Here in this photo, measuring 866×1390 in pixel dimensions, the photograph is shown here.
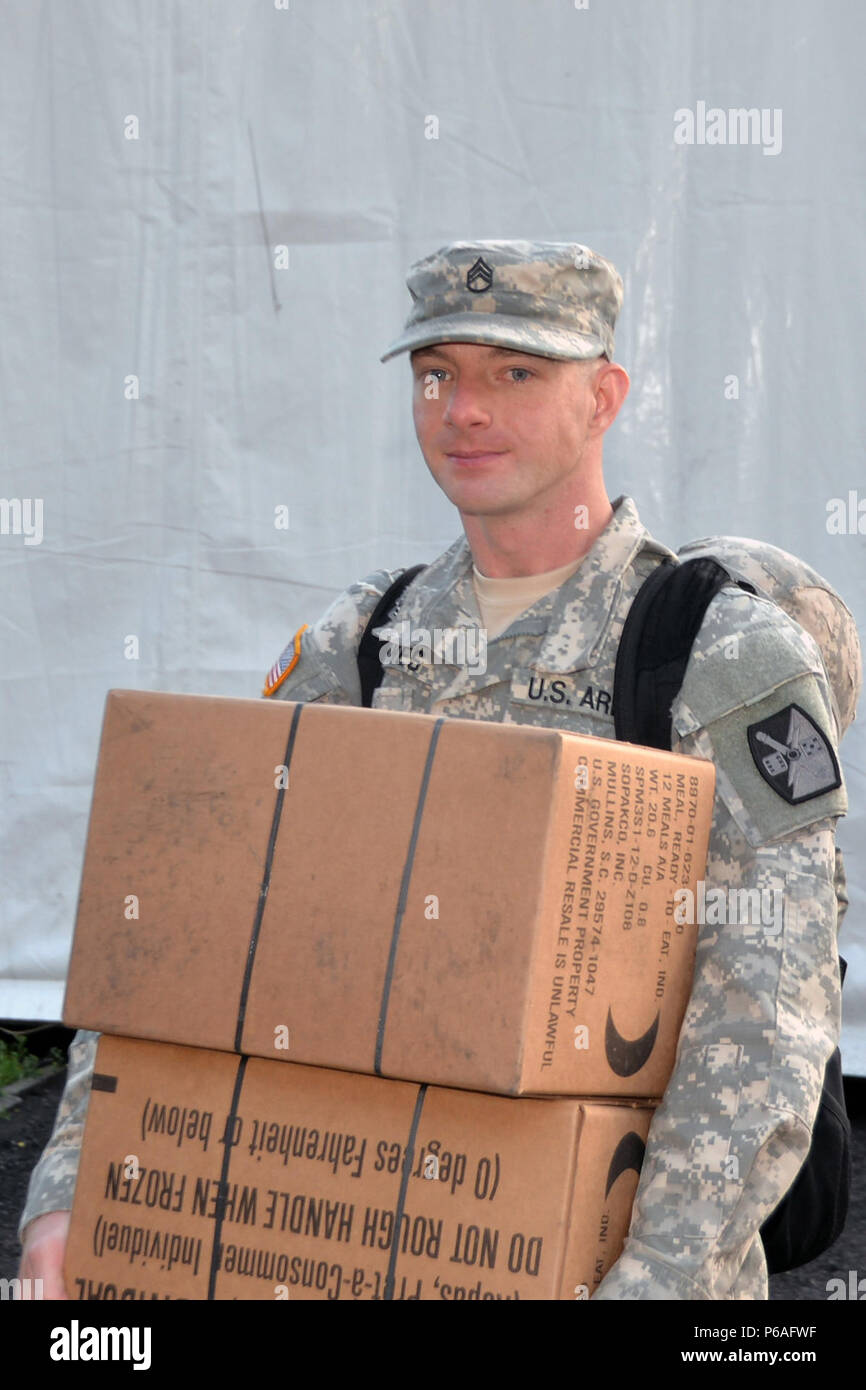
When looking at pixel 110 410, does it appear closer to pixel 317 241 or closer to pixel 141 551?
pixel 141 551

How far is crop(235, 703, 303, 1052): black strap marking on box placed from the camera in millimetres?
1259

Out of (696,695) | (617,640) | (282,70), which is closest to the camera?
(696,695)

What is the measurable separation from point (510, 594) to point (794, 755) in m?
0.38

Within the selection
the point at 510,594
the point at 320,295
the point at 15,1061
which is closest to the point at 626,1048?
the point at 510,594

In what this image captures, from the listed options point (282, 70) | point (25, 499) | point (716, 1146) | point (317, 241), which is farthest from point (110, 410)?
point (716, 1146)

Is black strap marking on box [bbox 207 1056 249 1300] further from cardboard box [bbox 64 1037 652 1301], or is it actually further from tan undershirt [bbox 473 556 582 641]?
tan undershirt [bbox 473 556 582 641]

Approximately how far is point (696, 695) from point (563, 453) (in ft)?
0.98

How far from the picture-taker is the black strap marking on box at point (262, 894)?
4.13 feet

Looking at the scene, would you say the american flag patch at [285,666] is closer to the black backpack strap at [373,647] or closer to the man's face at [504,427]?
the black backpack strap at [373,647]

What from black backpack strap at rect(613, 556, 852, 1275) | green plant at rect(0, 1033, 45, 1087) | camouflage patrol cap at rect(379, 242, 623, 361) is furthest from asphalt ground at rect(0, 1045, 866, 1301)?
camouflage patrol cap at rect(379, 242, 623, 361)

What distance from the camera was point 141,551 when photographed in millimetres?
3334

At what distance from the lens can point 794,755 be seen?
1.35 metres

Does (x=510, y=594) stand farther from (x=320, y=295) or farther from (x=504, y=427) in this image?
(x=320, y=295)

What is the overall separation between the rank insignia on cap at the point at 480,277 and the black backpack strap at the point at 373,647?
335 millimetres
